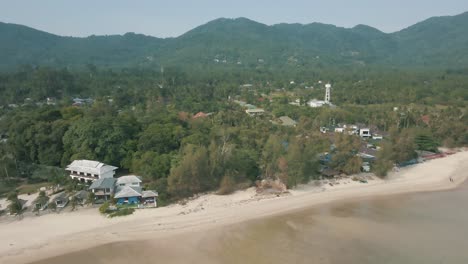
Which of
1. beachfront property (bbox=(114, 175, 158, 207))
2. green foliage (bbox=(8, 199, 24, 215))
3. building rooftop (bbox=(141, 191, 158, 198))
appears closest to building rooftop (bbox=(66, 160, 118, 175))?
beachfront property (bbox=(114, 175, 158, 207))

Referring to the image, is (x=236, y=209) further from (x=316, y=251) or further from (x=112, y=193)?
(x=112, y=193)

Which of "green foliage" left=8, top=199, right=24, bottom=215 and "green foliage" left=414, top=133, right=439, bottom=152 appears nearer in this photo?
"green foliage" left=8, top=199, right=24, bottom=215

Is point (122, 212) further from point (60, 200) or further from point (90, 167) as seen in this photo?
point (90, 167)

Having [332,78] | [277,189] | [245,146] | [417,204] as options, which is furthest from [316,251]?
[332,78]

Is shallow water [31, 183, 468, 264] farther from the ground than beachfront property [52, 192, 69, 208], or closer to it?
closer to it

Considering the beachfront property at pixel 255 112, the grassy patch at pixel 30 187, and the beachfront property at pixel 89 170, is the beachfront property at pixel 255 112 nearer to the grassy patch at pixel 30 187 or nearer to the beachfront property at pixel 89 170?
the beachfront property at pixel 89 170

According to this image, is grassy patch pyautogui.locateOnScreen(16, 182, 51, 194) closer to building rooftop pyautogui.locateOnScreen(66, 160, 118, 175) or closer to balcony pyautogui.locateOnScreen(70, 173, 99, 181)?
balcony pyautogui.locateOnScreen(70, 173, 99, 181)

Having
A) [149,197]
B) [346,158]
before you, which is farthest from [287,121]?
[149,197]
